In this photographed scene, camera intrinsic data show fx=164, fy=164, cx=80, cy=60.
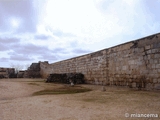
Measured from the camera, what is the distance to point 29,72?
73.0 ft

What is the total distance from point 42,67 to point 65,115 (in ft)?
64.7

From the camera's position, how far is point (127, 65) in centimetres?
801

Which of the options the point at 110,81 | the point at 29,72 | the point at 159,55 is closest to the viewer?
the point at 159,55

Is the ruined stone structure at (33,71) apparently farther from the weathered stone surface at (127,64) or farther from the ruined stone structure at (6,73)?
the weathered stone surface at (127,64)

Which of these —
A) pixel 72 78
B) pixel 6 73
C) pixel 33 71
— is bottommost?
pixel 72 78

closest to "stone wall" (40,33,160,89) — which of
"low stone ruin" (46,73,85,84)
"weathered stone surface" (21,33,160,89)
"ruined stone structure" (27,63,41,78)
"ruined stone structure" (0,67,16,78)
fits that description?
"weathered stone surface" (21,33,160,89)

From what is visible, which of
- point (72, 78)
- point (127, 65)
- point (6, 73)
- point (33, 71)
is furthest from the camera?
point (33, 71)

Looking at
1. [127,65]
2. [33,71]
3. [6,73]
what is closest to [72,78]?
[127,65]

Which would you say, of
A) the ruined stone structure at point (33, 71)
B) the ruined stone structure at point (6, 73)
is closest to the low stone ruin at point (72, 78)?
the ruined stone structure at point (6, 73)

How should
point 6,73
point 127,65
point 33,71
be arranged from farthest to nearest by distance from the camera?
point 33,71 → point 6,73 → point 127,65

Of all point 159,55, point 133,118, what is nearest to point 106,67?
point 159,55

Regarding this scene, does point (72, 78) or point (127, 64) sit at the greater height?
point (127, 64)

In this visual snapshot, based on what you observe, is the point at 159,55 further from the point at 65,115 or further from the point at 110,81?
the point at 65,115

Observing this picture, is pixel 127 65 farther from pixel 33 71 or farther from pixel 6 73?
pixel 33 71
